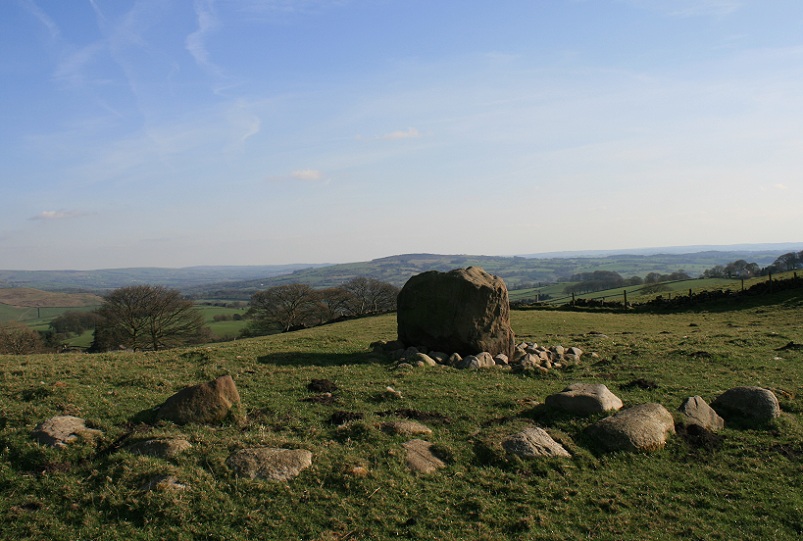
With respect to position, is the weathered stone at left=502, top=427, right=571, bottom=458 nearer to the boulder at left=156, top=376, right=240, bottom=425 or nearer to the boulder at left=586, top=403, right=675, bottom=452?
the boulder at left=586, top=403, right=675, bottom=452

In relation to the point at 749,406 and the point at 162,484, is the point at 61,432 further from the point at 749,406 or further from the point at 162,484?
the point at 749,406

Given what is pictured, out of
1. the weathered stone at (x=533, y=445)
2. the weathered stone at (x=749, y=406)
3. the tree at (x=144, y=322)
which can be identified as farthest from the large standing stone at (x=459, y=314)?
the tree at (x=144, y=322)

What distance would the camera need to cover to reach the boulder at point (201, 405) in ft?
40.1

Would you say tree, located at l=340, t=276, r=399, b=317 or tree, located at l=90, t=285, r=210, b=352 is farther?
tree, located at l=340, t=276, r=399, b=317

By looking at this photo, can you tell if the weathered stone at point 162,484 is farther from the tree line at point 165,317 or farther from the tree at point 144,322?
the tree at point 144,322

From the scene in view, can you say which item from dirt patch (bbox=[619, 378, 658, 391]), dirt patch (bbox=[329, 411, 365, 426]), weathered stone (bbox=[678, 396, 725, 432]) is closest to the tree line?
dirt patch (bbox=[329, 411, 365, 426])

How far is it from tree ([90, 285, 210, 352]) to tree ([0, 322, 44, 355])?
5.03 m

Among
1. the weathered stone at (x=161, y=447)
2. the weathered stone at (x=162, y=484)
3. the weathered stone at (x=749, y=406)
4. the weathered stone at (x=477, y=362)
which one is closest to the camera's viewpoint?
the weathered stone at (x=162, y=484)

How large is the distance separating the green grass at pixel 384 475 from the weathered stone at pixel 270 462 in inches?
8.8

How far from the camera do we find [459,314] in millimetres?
21781

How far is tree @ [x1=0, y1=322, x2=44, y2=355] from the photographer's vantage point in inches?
1841

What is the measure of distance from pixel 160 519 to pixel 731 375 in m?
17.9

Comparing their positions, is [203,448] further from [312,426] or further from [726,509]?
[726,509]

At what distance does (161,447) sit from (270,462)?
7.57 ft
